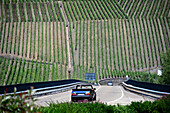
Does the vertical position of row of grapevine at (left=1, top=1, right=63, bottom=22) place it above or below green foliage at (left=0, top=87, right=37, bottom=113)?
above

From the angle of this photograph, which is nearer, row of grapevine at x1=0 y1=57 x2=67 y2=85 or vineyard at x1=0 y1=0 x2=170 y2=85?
row of grapevine at x1=0 y1=57 x2=67 y2=85

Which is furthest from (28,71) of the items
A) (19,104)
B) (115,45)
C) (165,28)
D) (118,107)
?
(19,104)

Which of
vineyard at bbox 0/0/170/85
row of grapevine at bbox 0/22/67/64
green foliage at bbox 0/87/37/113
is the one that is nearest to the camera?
green foliage at bbox 0/87/37/113

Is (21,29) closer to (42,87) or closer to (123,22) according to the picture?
(123,22)

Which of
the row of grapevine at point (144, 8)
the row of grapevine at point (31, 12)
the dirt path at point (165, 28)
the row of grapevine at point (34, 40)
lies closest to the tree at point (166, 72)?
the dirt path at point (165, 28)

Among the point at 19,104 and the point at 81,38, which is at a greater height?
the point at 81,38

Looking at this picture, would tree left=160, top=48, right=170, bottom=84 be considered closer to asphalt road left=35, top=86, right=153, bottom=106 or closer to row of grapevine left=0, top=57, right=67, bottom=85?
row of grapevine left=0, top=57, right=67, bottom=85

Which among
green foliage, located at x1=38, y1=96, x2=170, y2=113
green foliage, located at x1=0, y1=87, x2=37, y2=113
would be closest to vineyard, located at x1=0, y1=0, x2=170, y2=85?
green foliage, located at x1=38, y1=96, x2=170, y2=113

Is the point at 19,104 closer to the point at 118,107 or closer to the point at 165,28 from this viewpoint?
the point at 118,107

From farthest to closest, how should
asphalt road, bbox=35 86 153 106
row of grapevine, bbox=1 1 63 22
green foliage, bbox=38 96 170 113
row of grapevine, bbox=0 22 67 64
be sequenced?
row of grapevine, bbox=1 1 63 22, row of grapevine, bbox=0 22 67 64, asphalt road, bbox=35 86 153 106, green foliage, bbox=38 96 170 113
